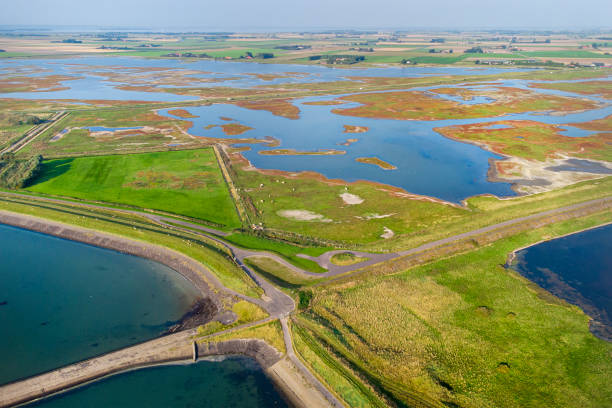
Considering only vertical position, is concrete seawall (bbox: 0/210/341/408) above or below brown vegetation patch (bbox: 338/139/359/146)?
below

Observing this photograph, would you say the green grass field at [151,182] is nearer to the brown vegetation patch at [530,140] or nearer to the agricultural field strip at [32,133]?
the agricultural field strip at [32,133]

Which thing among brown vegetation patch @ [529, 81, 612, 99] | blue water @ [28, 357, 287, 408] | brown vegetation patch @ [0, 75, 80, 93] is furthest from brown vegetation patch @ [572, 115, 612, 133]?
brown vegetation patch @ [0, 75, 80, 93]

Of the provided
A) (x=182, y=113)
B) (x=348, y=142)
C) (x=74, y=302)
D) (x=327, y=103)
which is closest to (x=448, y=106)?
(x=327, y=103)

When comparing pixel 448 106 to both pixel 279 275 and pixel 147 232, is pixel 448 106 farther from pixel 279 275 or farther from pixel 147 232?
pixel 147 232

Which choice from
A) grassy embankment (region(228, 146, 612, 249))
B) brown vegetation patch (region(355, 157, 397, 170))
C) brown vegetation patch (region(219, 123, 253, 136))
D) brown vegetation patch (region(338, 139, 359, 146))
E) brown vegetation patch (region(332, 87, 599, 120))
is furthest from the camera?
brown vegetation patch (region(332, 87, 599, 120))

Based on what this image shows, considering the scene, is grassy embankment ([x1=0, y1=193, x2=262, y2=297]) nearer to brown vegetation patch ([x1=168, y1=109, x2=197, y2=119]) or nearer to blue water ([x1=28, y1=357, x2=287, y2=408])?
blue water ([x1=28, y1=357, x2=287, y2=408])
